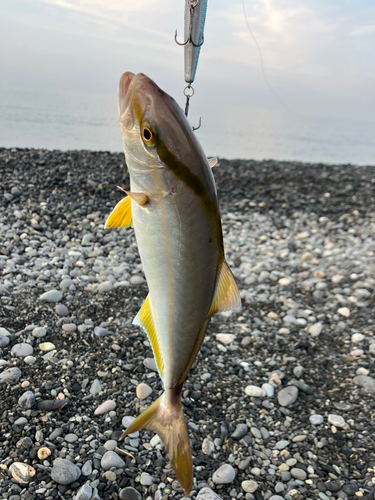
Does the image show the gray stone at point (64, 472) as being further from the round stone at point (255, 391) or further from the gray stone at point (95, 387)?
the round stone at point (255, 391)

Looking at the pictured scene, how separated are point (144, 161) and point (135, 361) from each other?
2.60 metres

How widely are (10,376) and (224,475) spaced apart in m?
1.75

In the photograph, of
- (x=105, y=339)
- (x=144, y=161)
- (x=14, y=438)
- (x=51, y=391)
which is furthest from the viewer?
(x=105, y=339)

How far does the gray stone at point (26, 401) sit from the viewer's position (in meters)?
3.01

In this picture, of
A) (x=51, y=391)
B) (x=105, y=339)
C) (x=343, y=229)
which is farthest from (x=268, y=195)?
(x=51, y=391)

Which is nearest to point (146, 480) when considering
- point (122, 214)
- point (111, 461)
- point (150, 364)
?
point (111, 461)

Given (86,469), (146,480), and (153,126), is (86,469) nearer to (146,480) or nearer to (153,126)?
(146,480)

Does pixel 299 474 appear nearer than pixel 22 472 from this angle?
No

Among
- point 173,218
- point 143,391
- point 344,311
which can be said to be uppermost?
point 173,218

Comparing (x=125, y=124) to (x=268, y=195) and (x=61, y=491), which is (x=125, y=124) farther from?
(x=268, y=195)

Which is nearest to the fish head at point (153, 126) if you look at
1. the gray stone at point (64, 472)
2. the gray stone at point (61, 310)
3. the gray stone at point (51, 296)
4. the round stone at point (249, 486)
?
the gray stone at point (64, 472)

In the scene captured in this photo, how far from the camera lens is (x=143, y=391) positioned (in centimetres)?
335

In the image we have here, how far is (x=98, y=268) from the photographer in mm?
5559

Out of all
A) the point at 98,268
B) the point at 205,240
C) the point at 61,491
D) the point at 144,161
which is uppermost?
the point at 144,161
